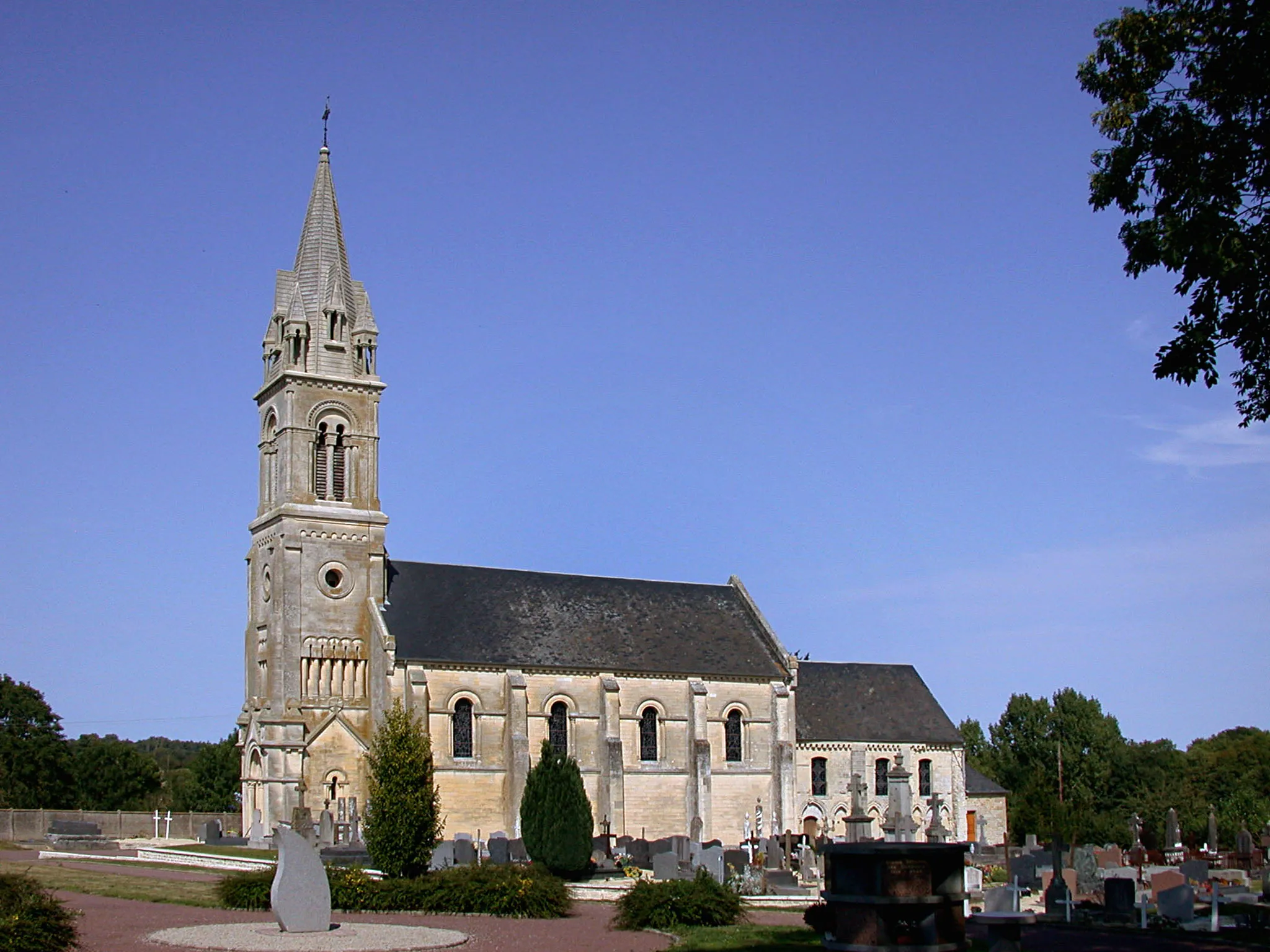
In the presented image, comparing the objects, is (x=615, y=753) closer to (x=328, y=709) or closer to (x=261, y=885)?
(x=328, y=709)

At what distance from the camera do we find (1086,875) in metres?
31.3

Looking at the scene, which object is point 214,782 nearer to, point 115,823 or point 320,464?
point 115,823

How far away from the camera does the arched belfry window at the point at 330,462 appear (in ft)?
178

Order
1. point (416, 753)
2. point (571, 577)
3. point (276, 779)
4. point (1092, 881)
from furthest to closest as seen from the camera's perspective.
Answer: point (571, 577), point (276, 779), point (416, 753), point (1092, 881)

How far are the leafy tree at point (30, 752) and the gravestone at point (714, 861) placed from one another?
2078 inches

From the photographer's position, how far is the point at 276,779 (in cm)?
4947

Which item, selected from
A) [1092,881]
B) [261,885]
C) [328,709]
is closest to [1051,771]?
[328,709]

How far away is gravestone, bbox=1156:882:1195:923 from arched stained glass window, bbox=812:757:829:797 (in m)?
34.8

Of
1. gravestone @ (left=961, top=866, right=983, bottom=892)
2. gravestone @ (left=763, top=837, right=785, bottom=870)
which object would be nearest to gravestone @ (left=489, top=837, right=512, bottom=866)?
gravestone @ (left=763, top=837, right=785, bottom=870)

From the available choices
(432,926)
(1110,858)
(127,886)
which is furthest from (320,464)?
(432,926)

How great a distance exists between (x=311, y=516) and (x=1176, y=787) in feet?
192

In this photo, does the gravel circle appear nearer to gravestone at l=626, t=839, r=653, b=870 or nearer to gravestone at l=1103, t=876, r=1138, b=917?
gravestone at l=1103, t=876, r=1138, b=917

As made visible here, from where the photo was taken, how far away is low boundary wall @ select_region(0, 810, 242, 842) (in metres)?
57.4

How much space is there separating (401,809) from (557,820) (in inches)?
226
